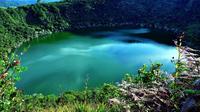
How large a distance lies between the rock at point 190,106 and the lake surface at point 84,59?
3990cm

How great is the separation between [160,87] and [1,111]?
273cm

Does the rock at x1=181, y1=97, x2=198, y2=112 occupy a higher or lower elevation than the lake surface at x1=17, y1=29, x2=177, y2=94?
higher

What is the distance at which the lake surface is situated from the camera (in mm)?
61062

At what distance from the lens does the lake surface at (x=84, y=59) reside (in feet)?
200

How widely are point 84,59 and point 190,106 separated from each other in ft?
242

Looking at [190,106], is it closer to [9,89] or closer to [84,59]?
[9,89]

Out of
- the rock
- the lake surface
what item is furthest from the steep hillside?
the rock

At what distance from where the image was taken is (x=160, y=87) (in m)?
4.95

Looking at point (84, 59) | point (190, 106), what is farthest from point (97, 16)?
point (190, 106)

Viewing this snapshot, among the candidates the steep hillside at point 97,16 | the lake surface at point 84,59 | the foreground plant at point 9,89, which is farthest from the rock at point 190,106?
the steep hillside at point 97,16

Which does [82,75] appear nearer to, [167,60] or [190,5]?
[167,60]

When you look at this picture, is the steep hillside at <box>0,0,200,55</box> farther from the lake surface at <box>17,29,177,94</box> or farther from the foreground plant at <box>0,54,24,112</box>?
the foreground plant at <box>0,54,24,112</box>

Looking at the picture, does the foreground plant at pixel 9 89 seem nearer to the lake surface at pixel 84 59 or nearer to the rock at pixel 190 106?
the rock at pixel 190 106

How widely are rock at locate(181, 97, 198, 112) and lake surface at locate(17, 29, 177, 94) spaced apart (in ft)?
131
